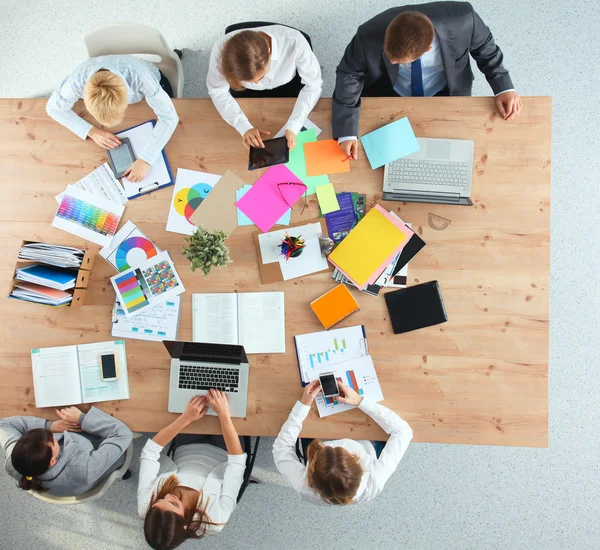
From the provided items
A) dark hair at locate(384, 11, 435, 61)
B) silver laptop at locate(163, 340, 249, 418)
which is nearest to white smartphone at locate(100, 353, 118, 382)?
silver laptop at locate(163, 340, 249, 418)

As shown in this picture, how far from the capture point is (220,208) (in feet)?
6.12

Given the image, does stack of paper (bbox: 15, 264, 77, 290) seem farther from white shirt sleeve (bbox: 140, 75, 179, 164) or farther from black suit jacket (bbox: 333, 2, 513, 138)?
black suit jacket (bbox: 333, 2, 513, 138)

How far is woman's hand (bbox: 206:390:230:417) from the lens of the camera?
1776mm

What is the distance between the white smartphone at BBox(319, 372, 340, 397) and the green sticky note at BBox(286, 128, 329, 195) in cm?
72

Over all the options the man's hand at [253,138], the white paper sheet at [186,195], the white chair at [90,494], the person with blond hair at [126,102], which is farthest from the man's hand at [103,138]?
the white chair at [90,494]

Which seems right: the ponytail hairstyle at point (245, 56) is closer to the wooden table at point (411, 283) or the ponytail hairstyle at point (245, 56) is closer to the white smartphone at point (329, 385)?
the wooden table at point (411, 283)

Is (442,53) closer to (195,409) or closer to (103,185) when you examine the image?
(103,185)

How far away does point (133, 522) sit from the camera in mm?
2508

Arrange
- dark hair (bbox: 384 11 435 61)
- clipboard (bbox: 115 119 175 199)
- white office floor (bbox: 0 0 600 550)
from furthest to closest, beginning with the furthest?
white office floor (bbox: 0 0 600 550), clipboard (bbox: 115 119 175 199), dark hair (bbox: 384 11 435 61)

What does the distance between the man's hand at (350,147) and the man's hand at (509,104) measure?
0.58 meters

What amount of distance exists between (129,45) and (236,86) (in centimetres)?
64

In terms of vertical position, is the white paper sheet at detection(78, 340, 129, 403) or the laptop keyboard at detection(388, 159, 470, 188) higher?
the laptop keyboard at detection(388, 159, 470, 188)

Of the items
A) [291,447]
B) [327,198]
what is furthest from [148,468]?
[327,198]

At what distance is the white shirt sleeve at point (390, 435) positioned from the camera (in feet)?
5.68
